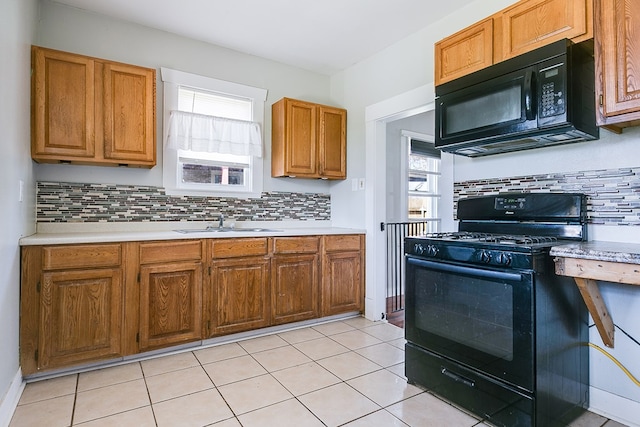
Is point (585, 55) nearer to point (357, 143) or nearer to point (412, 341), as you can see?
point (412, 341)

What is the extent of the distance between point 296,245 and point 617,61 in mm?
2409

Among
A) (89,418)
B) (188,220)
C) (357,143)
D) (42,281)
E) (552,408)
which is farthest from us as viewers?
(357,143)

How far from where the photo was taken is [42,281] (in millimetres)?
2186

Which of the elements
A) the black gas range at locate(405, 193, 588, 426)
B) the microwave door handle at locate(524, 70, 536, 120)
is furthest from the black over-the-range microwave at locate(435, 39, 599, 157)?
the black gas range at locate(405, 193, 588, 426)

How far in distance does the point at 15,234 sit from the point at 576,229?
3111mm

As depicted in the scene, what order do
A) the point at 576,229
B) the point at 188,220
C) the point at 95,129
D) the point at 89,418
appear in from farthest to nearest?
the point at 188,220 < the point at 95,129 < the point at 576,229 < the point at 89,418

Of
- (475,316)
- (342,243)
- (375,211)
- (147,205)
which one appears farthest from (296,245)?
(475,316)

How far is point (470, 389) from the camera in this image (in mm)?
1845

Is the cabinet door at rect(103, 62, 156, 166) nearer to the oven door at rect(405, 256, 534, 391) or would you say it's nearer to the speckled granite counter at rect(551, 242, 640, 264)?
the oven door at rect(405, 256, 534, 391)

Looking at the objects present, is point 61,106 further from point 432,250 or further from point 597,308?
point 597,308

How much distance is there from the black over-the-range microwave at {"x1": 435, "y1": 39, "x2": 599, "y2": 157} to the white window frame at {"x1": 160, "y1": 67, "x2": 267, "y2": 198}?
1.96 m

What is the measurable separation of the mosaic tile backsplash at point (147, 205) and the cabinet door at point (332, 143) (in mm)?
417

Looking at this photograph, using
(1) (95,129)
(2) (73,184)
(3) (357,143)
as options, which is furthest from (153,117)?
(3) (357,143)

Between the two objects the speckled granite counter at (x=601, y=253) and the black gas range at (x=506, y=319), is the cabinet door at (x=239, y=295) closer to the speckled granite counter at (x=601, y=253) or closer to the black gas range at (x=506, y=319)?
the black gas range at (x=506, y=319)
